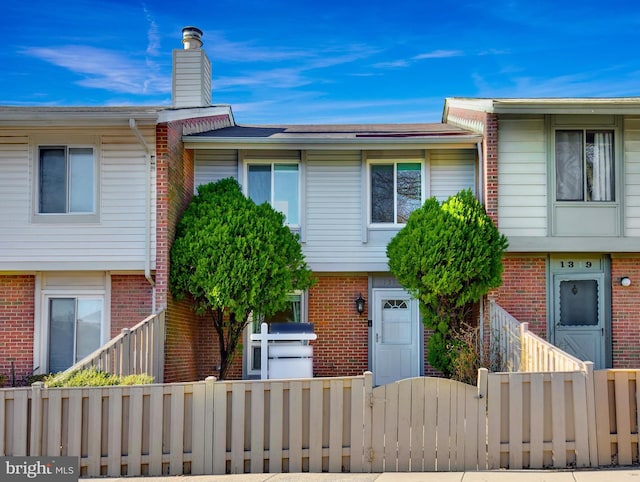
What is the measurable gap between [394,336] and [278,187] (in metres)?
3.77

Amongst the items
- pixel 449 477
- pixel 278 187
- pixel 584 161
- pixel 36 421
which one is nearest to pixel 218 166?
pixel 278 187

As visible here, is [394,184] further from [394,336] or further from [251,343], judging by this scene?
[251,343]

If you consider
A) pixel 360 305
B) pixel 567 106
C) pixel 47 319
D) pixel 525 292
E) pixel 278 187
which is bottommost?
pixel 47 319

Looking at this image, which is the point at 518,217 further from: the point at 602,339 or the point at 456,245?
the point at 602,339

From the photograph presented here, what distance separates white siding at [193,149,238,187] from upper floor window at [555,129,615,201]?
20.5 ft

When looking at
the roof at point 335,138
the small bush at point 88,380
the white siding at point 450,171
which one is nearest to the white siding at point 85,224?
the roof at point 335,138

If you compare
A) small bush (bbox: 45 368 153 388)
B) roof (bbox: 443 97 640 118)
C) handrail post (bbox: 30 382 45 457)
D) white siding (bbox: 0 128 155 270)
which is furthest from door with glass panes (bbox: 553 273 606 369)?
handrail post (bbox: 30 382 45 457)

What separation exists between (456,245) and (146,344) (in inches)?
215

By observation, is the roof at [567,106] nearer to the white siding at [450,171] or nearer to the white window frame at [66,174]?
the white siding at [450,171]

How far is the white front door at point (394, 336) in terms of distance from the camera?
1502 centimetres

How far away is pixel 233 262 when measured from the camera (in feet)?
43.2

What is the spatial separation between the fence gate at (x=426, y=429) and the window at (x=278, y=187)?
Answer: 293 inches

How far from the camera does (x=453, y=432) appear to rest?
807 cm

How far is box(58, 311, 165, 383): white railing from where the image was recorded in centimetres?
993
